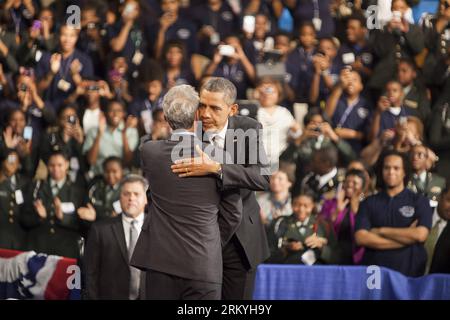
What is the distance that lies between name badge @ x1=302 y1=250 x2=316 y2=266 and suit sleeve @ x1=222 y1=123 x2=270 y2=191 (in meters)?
2.25

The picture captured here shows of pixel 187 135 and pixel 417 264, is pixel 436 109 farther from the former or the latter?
pixel 187 135

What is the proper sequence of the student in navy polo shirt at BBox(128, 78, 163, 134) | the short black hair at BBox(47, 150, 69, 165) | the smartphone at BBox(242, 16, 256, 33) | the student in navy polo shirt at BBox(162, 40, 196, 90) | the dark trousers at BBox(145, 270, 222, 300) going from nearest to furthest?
1. the dark trousers at BBox(145, 270, 222, 300)
2. the short black hair at BBox(47, 150, 69, 165)
3. the student in navy polo shirt at BBox(128, 78, 163, 134)
4. the student in navy polo shirt at BBox(162, 40, 196, 90)
5. the smartphone at BBox(242, 16, 256, 33)

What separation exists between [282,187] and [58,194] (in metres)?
1.51

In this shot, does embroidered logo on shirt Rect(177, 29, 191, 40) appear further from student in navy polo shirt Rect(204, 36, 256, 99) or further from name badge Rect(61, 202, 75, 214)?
name badge Rect(61, 202, 75, 214)

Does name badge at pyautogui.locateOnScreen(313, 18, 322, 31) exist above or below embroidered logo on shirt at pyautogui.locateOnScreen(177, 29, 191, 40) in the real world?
above

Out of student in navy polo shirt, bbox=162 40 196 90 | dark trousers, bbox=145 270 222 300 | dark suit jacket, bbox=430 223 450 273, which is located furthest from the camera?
student in navy polo shirt, bbox=162 40 196 90

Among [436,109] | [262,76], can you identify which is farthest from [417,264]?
[262,76]

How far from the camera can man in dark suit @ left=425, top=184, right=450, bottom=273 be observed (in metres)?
7.23

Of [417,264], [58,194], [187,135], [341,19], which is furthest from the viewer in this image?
[341,19]

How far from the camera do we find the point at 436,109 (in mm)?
8180

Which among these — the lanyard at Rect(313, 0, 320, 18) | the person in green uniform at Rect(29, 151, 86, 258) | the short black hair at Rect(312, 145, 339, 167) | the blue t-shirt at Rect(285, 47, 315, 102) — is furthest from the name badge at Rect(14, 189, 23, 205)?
the lanyard at Rect(313, 0, 320, 18)

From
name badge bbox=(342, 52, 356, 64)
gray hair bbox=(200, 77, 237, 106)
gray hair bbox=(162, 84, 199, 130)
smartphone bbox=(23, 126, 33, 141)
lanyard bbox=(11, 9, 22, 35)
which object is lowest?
smartphone bbox=(23, 126, 33, 141)

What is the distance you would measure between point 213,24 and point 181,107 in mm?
4354

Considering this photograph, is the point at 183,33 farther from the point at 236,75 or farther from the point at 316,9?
the point at 316,9
